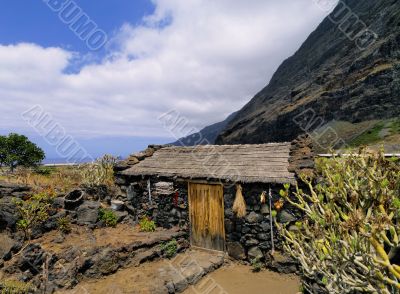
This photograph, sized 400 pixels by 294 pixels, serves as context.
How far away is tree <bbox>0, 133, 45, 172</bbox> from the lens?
89.7 feet

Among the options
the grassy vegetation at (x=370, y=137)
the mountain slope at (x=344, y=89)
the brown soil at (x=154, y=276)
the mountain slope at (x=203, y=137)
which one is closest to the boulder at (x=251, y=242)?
the brown soil at (x=154, y=276)

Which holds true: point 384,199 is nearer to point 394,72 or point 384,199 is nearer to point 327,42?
point 394,72

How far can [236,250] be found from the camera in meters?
12.1

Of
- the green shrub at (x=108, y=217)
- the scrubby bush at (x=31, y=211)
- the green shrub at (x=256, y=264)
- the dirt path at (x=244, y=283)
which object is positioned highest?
the scrubby bush at (x=31, y=211)

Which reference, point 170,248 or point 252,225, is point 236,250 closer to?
point 252,225

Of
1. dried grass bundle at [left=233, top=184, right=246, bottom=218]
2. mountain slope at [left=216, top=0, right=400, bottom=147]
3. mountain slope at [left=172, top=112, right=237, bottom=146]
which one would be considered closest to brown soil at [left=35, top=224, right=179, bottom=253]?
dried grass bundle at [left=233, top=184, right=246, bottom=218]

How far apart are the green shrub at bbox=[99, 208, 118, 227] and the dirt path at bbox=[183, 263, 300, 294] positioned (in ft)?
18.0

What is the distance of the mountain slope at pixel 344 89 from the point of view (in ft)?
139

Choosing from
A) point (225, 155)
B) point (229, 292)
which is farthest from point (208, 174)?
point (229, 292)

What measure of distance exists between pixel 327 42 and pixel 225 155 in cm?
7365

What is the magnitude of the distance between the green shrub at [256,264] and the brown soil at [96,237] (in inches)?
149

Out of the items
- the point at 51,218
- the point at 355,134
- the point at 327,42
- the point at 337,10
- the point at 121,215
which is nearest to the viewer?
the point at 51,218

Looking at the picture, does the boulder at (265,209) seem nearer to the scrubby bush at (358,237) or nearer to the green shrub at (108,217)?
the scrubby bush at (358,237)

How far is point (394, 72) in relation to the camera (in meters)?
41.3
